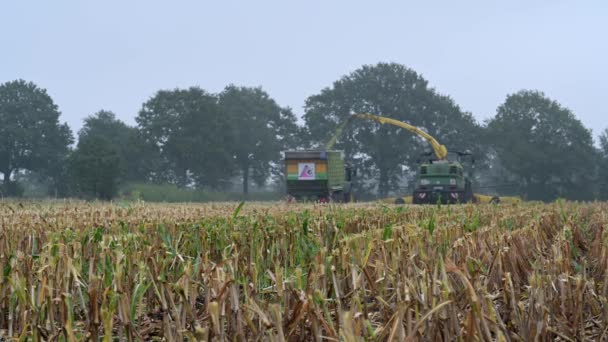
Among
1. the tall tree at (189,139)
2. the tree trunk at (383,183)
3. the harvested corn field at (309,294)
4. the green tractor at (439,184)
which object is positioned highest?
the tall tree at (189,139)

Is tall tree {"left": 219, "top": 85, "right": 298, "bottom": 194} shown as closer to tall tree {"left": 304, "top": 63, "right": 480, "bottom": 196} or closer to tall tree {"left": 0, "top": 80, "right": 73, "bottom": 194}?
tall tree {"left": 304, "top": 63, "right": 480, "bottom": 196}

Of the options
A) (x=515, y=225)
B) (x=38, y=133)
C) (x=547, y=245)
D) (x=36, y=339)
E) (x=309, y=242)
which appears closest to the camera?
(x=36, y=339)

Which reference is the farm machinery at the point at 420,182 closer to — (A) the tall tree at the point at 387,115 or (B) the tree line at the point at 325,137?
(B) the tree line at the point at 325,137

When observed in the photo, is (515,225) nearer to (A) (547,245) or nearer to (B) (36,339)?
(A) (547,245)

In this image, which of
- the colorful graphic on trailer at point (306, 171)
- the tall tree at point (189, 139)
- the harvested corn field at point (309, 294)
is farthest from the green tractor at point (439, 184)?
the tall tree at point (189, 139)

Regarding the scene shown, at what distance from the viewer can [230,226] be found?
693cm

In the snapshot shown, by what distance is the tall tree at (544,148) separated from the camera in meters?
72.4

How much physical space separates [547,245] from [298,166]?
32.0 m

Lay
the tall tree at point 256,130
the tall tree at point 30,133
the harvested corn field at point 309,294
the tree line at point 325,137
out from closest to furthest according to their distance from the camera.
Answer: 1. the harvested corn field at point 309,294
2. the tall tree at point 30,133
3. the tree line at point 325,137
4. the tall tree at point 256,130

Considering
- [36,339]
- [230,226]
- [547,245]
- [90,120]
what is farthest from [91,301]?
[90,120]

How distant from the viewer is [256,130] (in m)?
79.2

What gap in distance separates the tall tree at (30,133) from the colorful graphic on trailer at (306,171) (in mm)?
33386

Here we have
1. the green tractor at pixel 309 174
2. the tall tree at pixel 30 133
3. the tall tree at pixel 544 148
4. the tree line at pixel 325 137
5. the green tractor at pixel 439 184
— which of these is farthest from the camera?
A: the tall tree at pixel 544 148

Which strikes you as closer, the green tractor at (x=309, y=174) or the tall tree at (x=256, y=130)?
the green tractor at (x=309, y=174)
